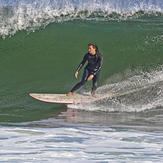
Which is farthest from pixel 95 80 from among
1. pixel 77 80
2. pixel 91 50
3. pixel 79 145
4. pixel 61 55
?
pixel 79 145

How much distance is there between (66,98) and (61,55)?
307cm

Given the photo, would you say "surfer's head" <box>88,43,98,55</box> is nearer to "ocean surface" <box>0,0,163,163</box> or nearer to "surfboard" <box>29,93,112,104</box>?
"surfboard" <box>29,93,112,104</box>

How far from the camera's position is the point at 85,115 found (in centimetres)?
1037

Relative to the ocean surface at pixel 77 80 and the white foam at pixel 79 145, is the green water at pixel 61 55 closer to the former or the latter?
the ocean surface at pixel 77 80

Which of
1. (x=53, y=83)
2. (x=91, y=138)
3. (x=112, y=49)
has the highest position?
(x=112, y=49)

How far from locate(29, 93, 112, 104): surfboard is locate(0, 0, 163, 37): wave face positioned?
13.9ft

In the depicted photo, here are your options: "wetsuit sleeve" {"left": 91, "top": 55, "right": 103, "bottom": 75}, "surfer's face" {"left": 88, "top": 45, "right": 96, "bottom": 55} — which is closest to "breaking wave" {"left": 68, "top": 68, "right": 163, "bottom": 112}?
"wetsuit sleeve" {"left": 91, "top": 55, "right": 103, "bottom": 75}

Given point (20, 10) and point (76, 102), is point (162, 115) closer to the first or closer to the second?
point (76, 102)

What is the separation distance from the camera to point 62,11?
17.0 meters

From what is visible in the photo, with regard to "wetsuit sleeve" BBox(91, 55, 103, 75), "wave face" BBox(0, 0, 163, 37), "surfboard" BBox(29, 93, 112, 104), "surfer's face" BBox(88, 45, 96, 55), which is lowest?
"surfboard" BBox(29, 93, 112, 104)

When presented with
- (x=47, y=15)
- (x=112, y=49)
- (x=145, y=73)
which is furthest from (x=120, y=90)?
(x=47, y=15)

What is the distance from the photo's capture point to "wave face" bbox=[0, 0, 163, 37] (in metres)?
15.7

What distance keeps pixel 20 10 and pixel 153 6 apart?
4877 millimetres

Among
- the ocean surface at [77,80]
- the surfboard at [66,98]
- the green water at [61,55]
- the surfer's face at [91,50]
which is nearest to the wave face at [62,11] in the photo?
the ocean surface at [77,80]
